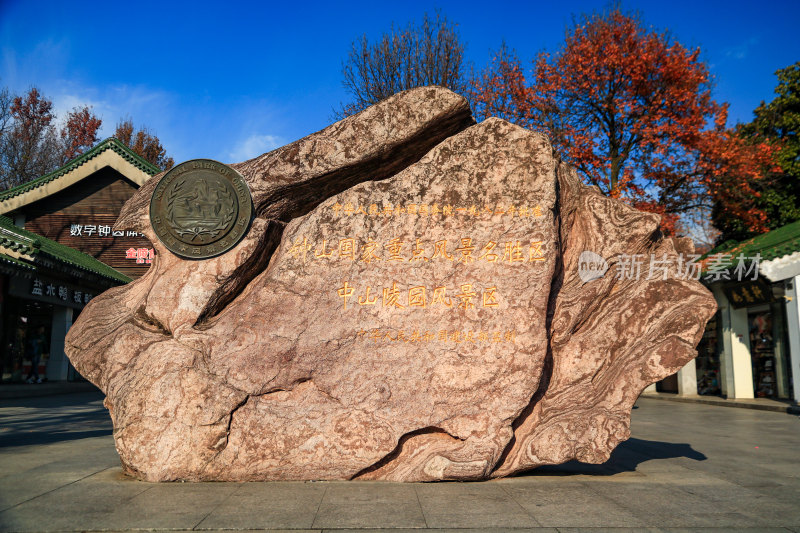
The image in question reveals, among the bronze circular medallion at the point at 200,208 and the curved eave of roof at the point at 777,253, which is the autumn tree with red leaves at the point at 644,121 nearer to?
the curved eave of roof at the point at 777,253

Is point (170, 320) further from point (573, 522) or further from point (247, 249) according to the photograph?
point (573, 522)

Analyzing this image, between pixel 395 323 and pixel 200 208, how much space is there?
229 cm

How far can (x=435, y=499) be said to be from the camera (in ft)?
14.3

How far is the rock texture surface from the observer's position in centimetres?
494

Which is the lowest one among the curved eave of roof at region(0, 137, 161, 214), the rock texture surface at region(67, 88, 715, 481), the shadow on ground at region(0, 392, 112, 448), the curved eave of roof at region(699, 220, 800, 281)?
the shadow on ground at region(0, 392, 112, 448)

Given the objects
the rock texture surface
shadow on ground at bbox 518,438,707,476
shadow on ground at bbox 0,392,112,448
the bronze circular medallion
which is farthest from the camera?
shadow on ground at bbox 0,392,112,448

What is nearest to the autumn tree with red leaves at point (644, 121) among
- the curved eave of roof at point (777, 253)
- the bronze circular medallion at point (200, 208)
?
the curved eave of roof at point (777, 253)

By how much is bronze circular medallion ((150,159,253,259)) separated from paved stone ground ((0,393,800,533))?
7.35ft

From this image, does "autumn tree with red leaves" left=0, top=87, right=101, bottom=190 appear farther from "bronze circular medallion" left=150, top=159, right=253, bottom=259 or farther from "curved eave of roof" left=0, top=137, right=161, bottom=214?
"bronze circular medallion" left=150, top=159, right=253, bottom=259

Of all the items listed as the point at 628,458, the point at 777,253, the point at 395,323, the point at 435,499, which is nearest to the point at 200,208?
the point at 395,323

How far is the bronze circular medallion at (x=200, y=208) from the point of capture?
5363 mm

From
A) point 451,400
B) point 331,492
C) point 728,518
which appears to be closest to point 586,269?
point 451,400

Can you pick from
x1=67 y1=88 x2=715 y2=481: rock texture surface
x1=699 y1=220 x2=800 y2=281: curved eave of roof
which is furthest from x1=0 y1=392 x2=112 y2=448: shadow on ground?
x1=699 y1=220 x2=800 y2=281: curved eave of roof

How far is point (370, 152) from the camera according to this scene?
5586 mm
